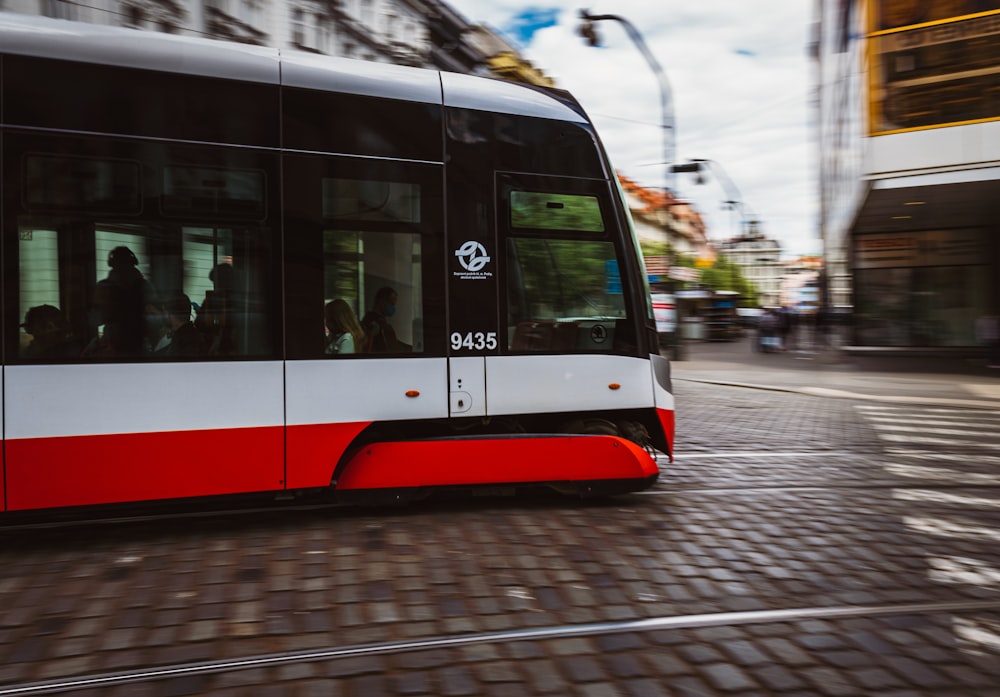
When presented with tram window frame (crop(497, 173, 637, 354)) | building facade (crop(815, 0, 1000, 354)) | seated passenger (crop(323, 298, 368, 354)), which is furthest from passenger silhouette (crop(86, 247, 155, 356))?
building facade (crop(815, 0, 1000, 354))

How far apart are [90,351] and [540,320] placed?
9.47 feet

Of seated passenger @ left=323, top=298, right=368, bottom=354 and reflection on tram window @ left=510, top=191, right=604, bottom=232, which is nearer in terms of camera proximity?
seated passenger @ left=323, top=298, right=368, bottom=354

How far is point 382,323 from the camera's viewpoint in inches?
219

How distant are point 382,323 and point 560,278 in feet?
4.41

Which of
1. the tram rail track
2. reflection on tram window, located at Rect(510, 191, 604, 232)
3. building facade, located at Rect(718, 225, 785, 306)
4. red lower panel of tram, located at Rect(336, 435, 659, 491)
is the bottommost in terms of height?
the tram rail track

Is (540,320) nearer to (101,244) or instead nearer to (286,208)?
(286,208)

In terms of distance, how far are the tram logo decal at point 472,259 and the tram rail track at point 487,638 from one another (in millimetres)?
2743

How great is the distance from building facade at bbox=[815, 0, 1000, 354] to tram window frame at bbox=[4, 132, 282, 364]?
18774 mm

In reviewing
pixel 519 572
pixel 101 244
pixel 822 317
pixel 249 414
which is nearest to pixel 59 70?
pixel 101 244

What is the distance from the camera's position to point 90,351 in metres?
4.86

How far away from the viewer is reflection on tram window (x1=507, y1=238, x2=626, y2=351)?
5.91 m

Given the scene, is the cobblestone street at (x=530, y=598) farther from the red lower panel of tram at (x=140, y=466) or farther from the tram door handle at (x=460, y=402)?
the tram door handle at (x=460, y=402)

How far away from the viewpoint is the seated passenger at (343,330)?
5414 millimetres

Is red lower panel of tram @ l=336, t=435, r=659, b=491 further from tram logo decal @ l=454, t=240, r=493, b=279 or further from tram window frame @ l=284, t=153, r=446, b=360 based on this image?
tram logo decal @ l=454, t=240, r=493, b=279
